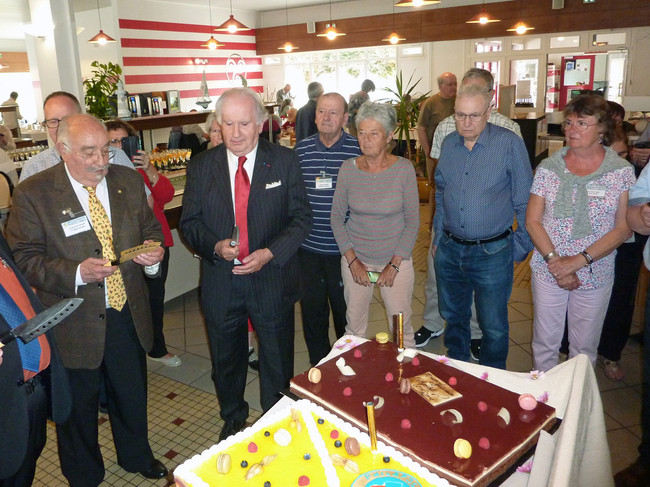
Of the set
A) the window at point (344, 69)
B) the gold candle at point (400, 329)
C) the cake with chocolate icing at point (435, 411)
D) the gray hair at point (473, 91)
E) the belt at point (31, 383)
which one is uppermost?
the window at point (344, 69)

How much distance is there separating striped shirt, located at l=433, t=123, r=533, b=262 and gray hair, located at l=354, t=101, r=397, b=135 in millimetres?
370

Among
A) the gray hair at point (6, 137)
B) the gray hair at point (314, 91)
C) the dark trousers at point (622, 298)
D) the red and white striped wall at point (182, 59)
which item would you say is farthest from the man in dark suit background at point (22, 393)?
the red and white striped wall at point (182, 59)

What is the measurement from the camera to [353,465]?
132 centimetres

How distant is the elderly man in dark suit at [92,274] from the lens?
6.64 feet

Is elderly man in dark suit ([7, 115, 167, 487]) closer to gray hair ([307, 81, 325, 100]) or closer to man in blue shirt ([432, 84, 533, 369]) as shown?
man in blue shirt ([432, 84, 533, 369])

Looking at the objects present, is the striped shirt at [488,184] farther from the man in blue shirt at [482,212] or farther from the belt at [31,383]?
the belt at [31,383]

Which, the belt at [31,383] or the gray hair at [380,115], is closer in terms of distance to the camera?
the belt at [31,383]

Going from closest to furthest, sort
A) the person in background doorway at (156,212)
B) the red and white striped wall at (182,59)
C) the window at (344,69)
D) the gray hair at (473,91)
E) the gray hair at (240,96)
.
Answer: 1. the gray hair at (240,96)
2. the gray hair at (473,91)
3. the person in background doorway at (156,212)
4. the red and white striped wall at (182,59)
5. the window at (344,69)

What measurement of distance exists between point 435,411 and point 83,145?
160cm

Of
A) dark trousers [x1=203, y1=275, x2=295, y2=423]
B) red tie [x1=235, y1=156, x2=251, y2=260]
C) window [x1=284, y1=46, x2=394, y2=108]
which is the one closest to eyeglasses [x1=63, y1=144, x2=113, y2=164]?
red tie [x1=235, y1=156, x2=251, y2=260]

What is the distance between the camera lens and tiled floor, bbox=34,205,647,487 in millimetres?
2580

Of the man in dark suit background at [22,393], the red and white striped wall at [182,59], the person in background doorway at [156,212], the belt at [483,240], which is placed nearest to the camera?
the man in dark suit background at [22,393]

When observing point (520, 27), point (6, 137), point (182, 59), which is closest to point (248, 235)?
point (6, 137)

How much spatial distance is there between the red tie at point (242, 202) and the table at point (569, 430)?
856 mm
